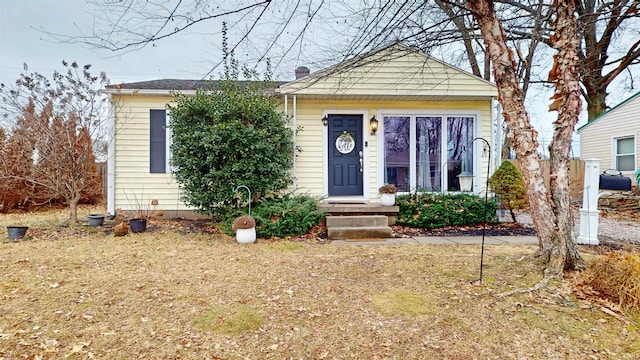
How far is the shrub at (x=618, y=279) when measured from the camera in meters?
2.67

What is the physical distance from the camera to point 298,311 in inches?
109

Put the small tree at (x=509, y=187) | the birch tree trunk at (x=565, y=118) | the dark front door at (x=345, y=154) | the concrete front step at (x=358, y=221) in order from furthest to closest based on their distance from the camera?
the dark front door at (x=345, y=154) → the small tree at (x=509, y=187) → the concrete front step at (x=358, y=221) → the birch tree trunk at (x=565, y=118)

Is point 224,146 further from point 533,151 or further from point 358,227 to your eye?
point 533,151

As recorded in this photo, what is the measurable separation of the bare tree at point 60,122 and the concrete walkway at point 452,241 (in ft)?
18.5

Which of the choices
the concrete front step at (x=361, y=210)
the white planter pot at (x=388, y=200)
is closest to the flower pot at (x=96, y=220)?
the concrete front step at (x=361, y=210)

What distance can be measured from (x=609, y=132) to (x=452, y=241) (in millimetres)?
11210

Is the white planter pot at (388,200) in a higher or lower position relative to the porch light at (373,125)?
lower

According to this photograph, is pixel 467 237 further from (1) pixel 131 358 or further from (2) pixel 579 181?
(2) pixel 579 181

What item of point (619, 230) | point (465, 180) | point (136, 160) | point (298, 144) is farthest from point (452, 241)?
point (136, 160)

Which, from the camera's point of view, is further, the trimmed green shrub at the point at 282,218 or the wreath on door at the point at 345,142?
the wreath on door at the point at 345,142

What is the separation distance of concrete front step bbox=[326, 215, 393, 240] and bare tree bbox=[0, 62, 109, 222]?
5.35 metres

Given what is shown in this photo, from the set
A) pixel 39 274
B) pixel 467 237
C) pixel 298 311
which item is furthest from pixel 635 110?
pixel 39 274

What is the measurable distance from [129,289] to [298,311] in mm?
1818

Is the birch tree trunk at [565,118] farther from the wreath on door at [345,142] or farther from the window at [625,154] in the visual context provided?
the window at [625,154]
